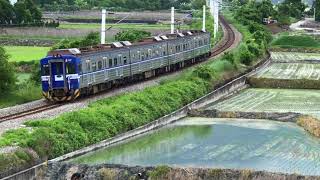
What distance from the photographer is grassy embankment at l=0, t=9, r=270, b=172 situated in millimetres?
21328

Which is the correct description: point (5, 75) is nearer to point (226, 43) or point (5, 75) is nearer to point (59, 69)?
point (59, 69)

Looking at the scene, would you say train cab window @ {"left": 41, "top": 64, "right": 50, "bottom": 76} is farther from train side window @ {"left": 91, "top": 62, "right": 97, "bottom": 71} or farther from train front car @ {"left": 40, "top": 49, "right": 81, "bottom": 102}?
train side window @ {"left": 91, "top": 62, "right": 97, "bottom": 71}

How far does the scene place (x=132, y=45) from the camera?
37.3m

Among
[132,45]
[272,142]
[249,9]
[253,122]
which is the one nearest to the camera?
[272,142]

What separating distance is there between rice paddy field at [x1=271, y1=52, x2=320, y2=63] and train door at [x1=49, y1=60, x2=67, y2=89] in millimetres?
34928

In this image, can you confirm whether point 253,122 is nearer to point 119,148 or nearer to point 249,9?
point 119,148

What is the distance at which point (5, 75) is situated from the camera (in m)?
31.3

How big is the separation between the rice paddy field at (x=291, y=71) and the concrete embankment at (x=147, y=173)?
27.5 metres

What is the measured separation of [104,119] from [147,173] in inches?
241

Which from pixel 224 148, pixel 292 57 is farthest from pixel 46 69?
pixel 292 57

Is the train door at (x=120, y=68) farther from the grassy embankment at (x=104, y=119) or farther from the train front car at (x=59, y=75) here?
the train front car at (x=59, y=75)

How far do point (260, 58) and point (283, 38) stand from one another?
21372mm

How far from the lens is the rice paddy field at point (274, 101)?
3512 cm

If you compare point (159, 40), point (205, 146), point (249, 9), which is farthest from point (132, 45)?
point (249, 9)
